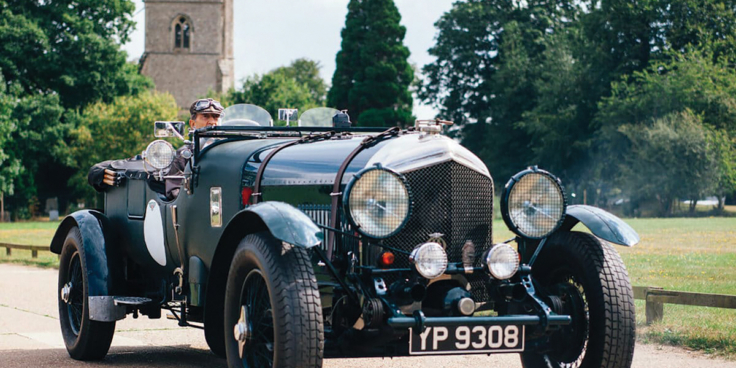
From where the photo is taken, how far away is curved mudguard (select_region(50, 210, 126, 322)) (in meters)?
7.30

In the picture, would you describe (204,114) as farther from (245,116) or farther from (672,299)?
(672,299)

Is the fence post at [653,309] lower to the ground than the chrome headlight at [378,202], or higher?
lower

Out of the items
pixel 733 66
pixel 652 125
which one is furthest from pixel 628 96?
pixel 733 66

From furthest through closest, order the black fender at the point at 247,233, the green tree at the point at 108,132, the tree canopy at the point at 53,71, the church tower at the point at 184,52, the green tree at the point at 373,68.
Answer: the church tower at the point at 184,52
the green tree at the point at 373,68
the green tree at the point at 108,132
the tree canopy at the point at 53,71
the black fender at the point at 247,233

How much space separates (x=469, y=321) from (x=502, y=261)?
525 millimetres

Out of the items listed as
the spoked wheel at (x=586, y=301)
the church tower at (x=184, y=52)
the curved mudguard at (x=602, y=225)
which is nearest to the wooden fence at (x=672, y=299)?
the curved mudguard at (x=602, y=225)

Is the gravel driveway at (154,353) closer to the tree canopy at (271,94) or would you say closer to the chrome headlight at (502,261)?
the chrome headlight at (502,261)

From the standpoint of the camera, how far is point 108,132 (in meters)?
55.2

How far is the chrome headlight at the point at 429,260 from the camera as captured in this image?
16.8 ft

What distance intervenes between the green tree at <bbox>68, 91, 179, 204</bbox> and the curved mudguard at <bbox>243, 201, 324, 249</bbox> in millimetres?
50822

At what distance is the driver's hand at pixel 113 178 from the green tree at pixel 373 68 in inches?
2170

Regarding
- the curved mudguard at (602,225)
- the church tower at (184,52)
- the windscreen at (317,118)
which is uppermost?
the church tower at (184,52)

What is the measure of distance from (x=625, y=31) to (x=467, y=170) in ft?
169

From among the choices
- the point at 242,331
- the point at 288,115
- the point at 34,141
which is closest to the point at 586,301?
the point at 242,331
